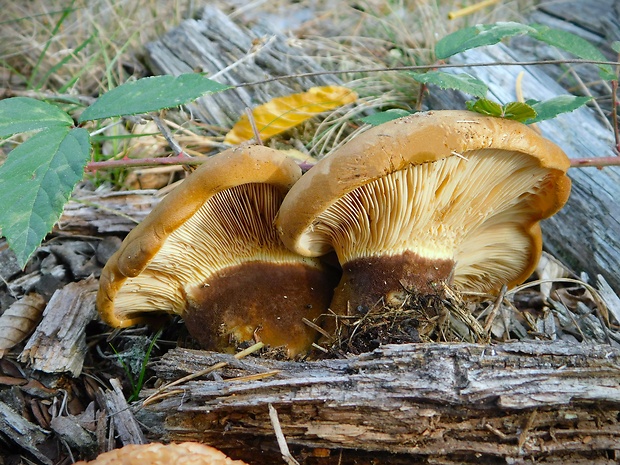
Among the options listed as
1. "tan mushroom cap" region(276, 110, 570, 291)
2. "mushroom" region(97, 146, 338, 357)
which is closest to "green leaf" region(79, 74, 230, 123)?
"mushroom" region(97, 146, 338, 357)

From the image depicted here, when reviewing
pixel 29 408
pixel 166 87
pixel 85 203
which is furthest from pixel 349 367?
pixel 85 203

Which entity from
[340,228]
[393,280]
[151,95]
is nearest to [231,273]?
[340,228]

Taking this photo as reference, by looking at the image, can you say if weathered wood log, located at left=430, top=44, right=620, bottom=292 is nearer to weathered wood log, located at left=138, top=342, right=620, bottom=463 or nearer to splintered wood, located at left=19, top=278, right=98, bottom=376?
weathered wood log, located at left=138, top=342, right=620, bottom=463

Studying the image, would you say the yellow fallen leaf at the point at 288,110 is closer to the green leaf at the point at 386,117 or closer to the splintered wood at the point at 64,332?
the green leaf at the point at 386,117

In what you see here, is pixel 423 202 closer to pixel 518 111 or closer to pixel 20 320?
pixel 518 111

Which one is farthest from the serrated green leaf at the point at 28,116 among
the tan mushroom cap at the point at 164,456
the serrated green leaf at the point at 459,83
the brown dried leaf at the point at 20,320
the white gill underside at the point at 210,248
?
the serrated green leaf at the point at 459,83
